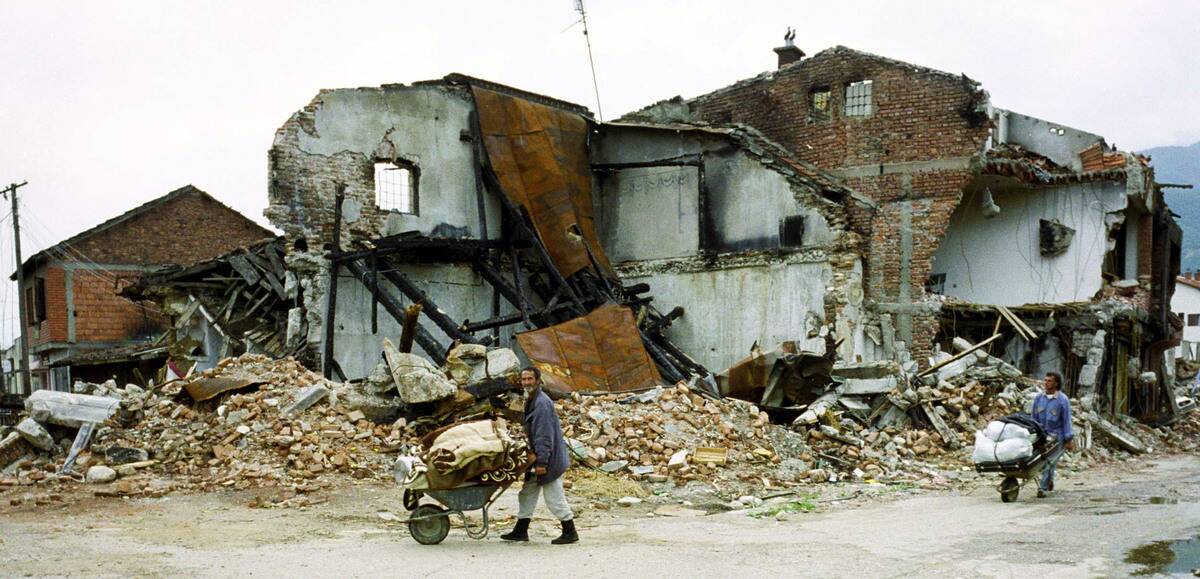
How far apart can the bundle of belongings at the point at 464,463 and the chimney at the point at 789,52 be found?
17.6 meters

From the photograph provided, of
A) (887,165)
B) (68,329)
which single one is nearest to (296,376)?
(887,165)

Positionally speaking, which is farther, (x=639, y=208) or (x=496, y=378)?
(x=639, y=208)

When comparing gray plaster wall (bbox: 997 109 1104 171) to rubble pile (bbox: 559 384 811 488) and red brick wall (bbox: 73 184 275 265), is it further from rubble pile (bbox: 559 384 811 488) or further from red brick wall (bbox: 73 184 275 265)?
red brick wall (bbox: 73 184 275 265)

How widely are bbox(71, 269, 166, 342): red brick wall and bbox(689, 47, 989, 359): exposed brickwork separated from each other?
20941 mm

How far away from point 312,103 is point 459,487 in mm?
11086

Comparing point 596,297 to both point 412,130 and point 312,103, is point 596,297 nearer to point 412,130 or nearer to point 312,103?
point 412,130

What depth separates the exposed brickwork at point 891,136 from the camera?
1955 cm

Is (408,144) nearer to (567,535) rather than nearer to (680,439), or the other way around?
(680,439)

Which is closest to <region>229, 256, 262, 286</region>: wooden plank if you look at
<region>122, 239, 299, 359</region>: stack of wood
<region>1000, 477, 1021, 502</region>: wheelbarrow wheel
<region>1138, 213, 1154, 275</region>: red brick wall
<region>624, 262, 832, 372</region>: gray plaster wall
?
<region>122, 239, 299, 359</region>: stack of wood

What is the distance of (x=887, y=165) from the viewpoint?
20359 millimetres

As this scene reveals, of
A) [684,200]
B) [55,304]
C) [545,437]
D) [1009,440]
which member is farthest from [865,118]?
[55,304]

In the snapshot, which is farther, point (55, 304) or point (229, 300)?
point (55, 304)

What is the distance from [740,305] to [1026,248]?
274 inches

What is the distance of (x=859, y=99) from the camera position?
Result: 20625 mm
